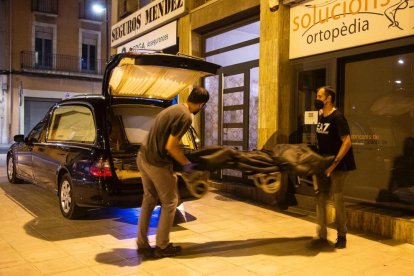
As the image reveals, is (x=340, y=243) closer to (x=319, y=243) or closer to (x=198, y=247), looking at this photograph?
(x=319, y=243)

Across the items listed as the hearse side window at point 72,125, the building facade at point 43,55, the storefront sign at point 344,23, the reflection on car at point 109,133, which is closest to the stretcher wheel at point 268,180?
the reflection on car at point 109,133

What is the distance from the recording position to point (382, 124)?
6.36 m

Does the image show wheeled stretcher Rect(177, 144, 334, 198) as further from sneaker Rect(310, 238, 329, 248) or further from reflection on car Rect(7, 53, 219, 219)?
reflection on car Rect(7, 53, 219, 219)

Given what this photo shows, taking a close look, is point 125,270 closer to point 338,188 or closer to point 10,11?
point 338,188

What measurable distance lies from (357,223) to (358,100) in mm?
1931

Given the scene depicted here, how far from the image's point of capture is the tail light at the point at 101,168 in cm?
560

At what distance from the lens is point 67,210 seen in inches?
246

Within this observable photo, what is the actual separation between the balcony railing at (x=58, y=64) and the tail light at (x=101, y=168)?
2543cm

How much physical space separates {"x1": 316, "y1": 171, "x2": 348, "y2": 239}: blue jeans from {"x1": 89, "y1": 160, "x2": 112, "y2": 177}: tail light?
2633 mm

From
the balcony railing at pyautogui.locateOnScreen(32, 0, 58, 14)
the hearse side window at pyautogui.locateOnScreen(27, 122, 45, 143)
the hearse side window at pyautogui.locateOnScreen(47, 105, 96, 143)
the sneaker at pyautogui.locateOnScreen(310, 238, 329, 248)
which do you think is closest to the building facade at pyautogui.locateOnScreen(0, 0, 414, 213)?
the sneaker at pyautogui.locateOnScreen(310, 238, 329, 248)

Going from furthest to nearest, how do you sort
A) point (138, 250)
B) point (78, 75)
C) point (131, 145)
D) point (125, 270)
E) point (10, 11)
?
point (78, 75), point (10, 11), point (131, 145), point (138, 250), point (125, 270)

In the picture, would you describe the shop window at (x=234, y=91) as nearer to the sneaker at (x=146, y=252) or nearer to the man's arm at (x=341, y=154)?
the man's arm at (x=341, y=154)

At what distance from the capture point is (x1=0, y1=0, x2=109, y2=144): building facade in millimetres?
28219

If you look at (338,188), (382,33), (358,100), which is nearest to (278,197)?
(358,100)
